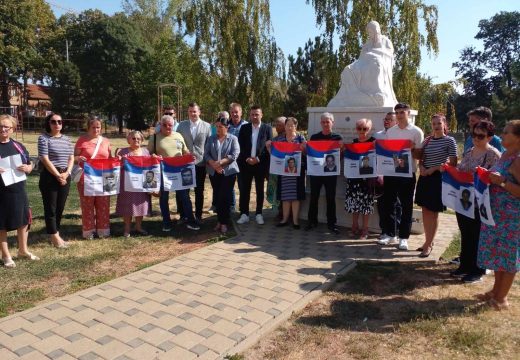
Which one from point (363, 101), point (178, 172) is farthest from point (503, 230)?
point (178, 172)

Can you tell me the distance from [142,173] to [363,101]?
4019mm

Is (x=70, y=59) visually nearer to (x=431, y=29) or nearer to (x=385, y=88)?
(x=431, y=29)

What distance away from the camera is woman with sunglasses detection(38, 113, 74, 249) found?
18.9 feet

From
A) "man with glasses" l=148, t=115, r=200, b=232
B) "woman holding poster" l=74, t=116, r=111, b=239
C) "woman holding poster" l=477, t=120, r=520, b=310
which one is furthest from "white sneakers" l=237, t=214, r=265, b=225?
"woman holding poster" l=477, t=120, r=520, b=310

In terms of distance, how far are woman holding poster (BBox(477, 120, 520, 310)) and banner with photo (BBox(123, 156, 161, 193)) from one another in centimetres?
465

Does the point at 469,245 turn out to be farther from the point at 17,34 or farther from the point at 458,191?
the point at 17,34

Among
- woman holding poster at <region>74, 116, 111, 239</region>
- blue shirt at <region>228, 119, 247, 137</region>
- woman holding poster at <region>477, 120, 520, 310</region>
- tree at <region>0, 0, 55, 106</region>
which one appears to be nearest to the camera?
woman holding poster at <region>477, 120, 520, 310</region>

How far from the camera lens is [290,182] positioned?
23.2 ft

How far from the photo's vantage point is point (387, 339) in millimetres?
3520

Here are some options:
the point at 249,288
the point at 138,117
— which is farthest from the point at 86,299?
the point at 138,117

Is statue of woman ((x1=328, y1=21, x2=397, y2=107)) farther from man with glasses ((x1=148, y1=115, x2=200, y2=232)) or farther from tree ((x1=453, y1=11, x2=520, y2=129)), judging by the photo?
tree ((x1=453, y1=11, x2=520, y2=129))

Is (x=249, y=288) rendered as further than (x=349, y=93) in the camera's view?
No

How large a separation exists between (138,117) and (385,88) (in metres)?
37.7

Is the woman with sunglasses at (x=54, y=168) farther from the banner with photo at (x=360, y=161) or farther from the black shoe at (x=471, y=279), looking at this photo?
the black shoe at (x=471, y=279)
